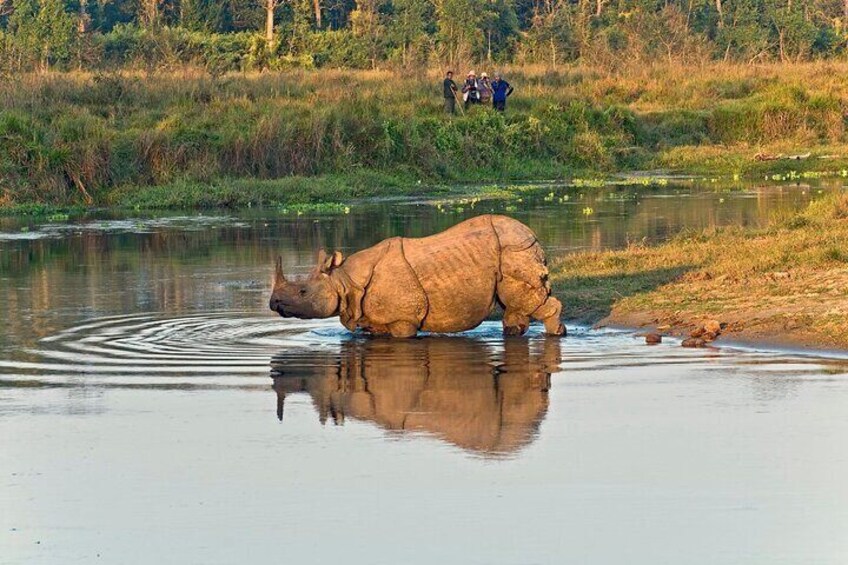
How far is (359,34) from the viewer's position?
59.7m

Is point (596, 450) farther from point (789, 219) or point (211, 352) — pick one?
point (789, 219)

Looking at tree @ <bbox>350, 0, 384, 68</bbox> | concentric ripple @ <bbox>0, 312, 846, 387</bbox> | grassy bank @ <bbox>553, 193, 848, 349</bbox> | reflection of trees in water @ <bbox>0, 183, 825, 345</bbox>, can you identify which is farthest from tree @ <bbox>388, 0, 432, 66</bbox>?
concentric ripple @ <bbox>0, 312, 846, 387</bbox>

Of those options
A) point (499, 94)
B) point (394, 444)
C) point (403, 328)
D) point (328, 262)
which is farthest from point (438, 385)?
point (499, 94)

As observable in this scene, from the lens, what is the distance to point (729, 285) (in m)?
15.2

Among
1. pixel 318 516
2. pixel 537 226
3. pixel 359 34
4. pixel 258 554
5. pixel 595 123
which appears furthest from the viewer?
pixel 359 34

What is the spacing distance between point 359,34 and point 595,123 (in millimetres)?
23741

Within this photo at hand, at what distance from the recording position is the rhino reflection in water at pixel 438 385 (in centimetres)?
1014

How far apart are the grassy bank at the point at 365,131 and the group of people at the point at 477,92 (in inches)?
20.2

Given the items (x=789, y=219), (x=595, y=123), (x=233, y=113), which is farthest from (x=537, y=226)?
(x=595, y=123)

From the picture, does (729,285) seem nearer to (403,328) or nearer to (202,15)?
(403,328)

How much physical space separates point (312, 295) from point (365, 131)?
19.1 m

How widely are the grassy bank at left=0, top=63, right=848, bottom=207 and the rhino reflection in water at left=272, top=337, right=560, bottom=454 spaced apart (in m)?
16.1

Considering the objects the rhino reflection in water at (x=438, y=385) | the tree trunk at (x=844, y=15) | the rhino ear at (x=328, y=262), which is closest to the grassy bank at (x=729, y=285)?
the rhino reflection in water at (x=438, y=385)

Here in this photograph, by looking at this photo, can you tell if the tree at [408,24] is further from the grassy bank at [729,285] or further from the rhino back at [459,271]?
the rhino back at [459,271]
